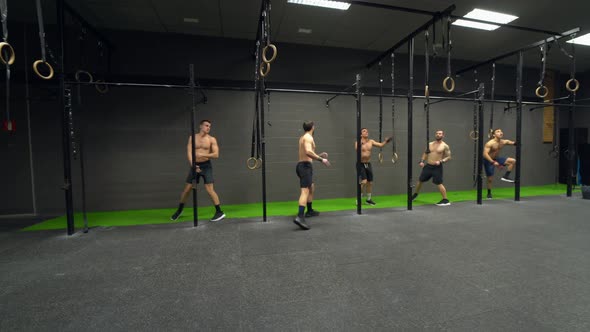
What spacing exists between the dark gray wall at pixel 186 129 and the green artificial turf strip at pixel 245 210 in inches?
10.0

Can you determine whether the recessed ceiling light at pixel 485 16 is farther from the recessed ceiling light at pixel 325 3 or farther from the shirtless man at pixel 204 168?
the shirtless man at pixel 204 168

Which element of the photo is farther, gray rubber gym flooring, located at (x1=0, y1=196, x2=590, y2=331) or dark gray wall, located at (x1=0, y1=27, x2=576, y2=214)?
dark gray wall, located at (x1=0, y1=27, x2=576, y2=214)

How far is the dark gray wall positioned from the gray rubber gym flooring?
5.28 feet

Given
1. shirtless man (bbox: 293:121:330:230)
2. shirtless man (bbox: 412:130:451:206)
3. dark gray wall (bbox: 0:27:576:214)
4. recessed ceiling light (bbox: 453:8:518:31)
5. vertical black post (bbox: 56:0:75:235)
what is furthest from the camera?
shirtless man (bbox: 412:130:451:206)

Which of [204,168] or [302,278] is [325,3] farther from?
[302,278]

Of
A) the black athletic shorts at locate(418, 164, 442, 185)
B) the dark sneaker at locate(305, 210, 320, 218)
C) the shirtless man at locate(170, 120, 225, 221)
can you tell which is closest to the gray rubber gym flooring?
the shirtless man at locate(170, 120, 225, 221)

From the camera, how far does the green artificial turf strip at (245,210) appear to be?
400 cm

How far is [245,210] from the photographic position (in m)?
4.72

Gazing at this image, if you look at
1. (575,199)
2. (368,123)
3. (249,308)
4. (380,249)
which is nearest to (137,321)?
(249,308)

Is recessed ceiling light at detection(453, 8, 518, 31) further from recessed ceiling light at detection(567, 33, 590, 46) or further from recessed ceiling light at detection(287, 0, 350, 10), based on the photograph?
recessed ceiling light at detection(287, 0, 350, 10)

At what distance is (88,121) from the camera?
4742mm

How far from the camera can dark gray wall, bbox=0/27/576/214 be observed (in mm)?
4625

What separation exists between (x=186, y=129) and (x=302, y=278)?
408 cm

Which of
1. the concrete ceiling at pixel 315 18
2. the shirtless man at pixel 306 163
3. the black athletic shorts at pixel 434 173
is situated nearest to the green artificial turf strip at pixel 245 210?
the black athletic shorts at pixel 434 173
